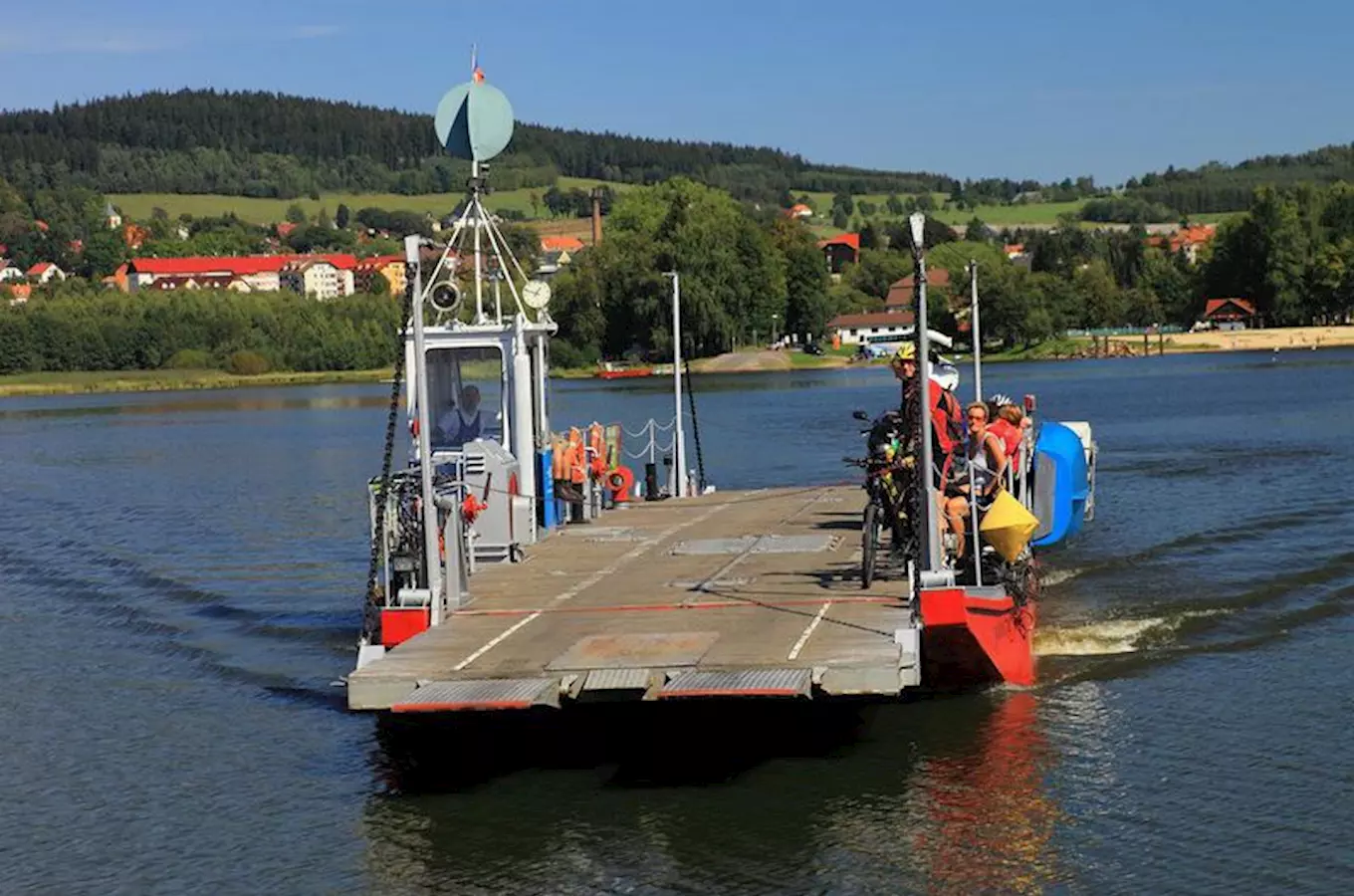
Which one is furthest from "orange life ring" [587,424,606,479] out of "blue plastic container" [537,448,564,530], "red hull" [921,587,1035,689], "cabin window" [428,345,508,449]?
"red hull" [921,587,1035,689]

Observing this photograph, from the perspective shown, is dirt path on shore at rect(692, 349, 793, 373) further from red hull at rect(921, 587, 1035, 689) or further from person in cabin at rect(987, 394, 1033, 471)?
red hull at rect(921, 587, 1035, 689)

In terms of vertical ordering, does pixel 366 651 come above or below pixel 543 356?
below

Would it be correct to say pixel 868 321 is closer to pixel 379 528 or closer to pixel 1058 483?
pixel 1058 483

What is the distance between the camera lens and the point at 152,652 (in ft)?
74.7

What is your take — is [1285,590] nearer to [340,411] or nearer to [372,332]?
[340,411]

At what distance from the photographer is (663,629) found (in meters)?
15.0

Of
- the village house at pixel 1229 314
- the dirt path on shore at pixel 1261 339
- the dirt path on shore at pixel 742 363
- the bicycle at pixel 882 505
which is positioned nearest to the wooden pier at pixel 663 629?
the bicycle at pixel 882 505

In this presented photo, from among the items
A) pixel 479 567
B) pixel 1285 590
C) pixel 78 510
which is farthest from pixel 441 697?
pixel 78 510

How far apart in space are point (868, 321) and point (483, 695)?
485 ft

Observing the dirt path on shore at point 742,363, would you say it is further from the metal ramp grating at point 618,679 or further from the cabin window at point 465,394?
the metal ramp grating at point 618,679

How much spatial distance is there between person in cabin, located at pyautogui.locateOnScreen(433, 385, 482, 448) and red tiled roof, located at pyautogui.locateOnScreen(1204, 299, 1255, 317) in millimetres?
131853

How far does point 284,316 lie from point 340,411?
6288 centimetres

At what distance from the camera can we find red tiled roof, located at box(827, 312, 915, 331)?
156900 mm

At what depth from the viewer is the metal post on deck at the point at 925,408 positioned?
49.8 feet
